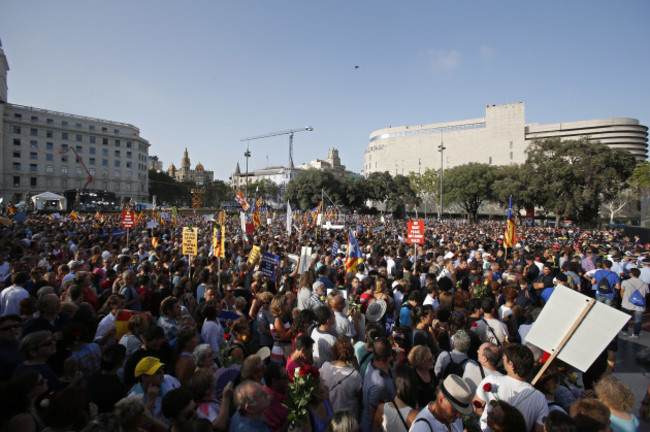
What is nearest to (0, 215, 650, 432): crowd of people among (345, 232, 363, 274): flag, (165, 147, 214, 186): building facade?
(345, 232, 363, 274): flag

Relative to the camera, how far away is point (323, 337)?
4.38 m

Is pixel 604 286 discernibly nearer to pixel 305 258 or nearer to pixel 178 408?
pixel 305 258

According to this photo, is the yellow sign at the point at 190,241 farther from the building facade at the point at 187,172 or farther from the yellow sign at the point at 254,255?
the building facade at the point at 187,172

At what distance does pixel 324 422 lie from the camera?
3.21 m

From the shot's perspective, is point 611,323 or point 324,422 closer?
point 611,323

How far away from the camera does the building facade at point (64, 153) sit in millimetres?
74688

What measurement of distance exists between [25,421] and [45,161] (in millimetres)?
97725

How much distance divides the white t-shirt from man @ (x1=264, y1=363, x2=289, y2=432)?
1.81 metres

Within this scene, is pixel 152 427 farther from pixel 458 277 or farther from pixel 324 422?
pixel 458 277

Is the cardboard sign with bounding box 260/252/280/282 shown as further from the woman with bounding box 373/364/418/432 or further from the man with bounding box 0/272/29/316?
the woman with bounding box 373/364/418/432

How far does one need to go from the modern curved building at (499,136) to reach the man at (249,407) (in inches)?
3926

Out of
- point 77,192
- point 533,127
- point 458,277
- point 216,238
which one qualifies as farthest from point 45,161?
point 533,127

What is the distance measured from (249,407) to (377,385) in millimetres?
1385

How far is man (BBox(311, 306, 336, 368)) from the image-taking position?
4316 mm
